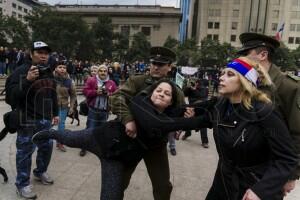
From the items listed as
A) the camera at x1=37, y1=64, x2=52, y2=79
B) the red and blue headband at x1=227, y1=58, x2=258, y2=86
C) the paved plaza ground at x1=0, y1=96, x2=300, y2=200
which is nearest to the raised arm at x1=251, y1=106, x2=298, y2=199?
the red and blue headband at x1=227, y1=58, x2=258, y2=86

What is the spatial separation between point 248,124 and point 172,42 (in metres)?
45.3

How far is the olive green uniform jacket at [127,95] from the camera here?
235cm

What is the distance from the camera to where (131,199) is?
386 cm

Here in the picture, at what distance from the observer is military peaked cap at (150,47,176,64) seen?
2.84 meters

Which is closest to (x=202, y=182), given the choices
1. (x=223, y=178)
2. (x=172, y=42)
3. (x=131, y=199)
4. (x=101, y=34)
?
(x=131, y=199)

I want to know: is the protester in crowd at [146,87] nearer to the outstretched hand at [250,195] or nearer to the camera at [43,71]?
the outstretched hand at [250,195]

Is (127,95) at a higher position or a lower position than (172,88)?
lower

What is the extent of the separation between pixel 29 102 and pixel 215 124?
2.32 m

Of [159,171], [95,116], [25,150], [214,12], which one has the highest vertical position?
[214,12]

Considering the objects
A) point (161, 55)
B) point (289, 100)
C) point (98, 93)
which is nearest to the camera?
point (289, 100)

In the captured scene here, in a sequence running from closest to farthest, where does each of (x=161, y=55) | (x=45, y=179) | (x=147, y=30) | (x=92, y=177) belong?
(x=161, y=55) → (x=45, y=179) → (x=92, y=177) → (x=147, y=30)

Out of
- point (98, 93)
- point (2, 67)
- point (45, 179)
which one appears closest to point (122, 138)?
point (45, 179)

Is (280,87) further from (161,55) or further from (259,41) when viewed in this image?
(161,55)

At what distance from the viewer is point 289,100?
7.47ft
